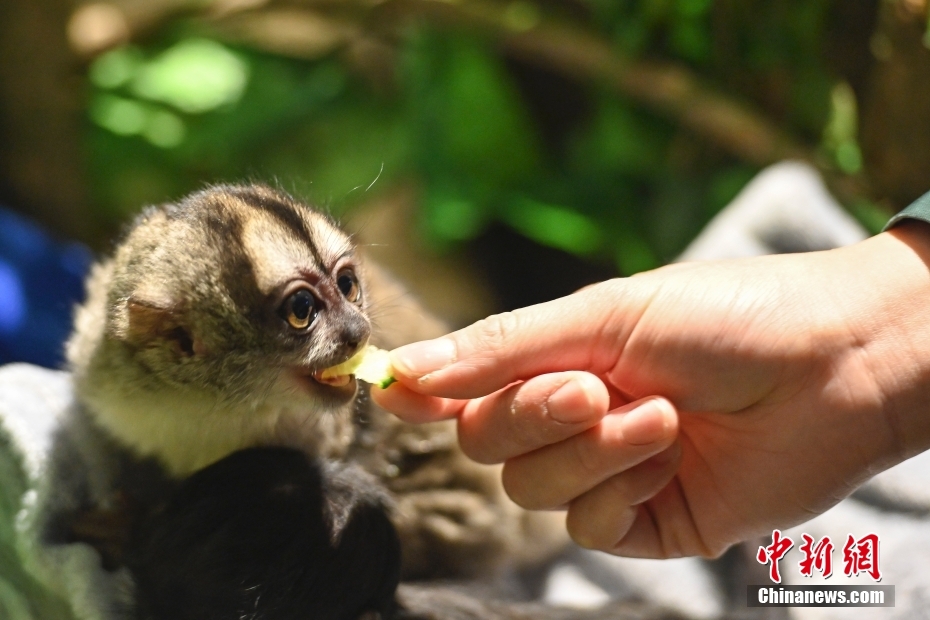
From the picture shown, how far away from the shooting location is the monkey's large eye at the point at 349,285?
1.95 m

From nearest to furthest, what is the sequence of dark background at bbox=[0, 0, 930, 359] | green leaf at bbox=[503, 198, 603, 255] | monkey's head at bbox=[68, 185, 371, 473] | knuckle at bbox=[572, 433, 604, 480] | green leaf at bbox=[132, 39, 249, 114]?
knuckle at bbox=[572, 433, 604, 480] → monkey's head at bbox=[68, 185, 371, 473] → dark background at bbox=[0, 0, 930, 359] → green leaf at bbox=[503, 198, 603, 255] → green leaf at bbox=[132, 39, 249, 114]

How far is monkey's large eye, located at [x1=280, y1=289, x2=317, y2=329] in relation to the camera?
1.79 meters

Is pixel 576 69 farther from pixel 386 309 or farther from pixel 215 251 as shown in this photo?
pixel 215 251

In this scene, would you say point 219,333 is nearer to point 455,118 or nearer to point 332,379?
point 332,379

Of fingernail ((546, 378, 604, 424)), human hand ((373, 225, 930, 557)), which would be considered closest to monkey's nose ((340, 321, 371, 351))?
human hand ((373, 225, 930, 557))

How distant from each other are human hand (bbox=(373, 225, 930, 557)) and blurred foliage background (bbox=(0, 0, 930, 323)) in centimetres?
175

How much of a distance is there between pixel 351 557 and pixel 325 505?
0.12 metres

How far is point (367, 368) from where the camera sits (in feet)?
5.92

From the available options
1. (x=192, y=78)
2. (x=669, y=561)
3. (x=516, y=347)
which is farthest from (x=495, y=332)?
(x=192, y=78)

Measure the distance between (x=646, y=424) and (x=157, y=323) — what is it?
3.33 ft

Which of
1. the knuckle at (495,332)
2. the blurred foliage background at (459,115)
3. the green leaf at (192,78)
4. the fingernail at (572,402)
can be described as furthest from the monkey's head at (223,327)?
the green leaf at (192,78)

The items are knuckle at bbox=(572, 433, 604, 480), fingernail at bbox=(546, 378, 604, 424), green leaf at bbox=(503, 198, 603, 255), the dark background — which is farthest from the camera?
green leaf at bbox=(503, 198, 603, 255)

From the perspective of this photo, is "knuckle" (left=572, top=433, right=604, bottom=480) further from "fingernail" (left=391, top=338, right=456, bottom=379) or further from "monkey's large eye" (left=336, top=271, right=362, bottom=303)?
"monkey's large eye" (left=336, top=271, right=362, bottom=303)

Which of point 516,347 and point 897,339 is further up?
point 897,339
